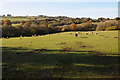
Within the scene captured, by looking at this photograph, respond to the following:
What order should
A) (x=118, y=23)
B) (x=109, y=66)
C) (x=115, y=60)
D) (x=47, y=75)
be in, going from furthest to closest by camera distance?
(x=118, y=23)
(x=115, y=60)
(x=109, y=66)
(x=47, y=75)

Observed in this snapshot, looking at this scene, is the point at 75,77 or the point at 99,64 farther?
the point at 99,64

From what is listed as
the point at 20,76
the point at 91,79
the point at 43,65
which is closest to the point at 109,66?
the point at 91,79

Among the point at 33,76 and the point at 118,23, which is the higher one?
the point at 118,23

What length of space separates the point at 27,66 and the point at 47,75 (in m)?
4.15

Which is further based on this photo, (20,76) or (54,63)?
(54,63)

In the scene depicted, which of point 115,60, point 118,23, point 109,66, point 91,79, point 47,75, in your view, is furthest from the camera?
point 118,23

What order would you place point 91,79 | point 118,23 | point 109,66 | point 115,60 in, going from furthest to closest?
1. point 118,23
2. point 115,60
3. point 109,66
4. point 91,79

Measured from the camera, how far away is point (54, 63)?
1878cm

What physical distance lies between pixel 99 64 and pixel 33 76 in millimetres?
9451

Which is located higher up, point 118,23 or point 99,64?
point 118,23

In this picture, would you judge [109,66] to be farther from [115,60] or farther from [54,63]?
[54,63]

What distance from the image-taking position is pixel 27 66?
17688 mm

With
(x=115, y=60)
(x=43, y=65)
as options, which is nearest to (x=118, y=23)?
(x=115, y=60)

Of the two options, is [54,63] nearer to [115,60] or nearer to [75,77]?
[75,77]
